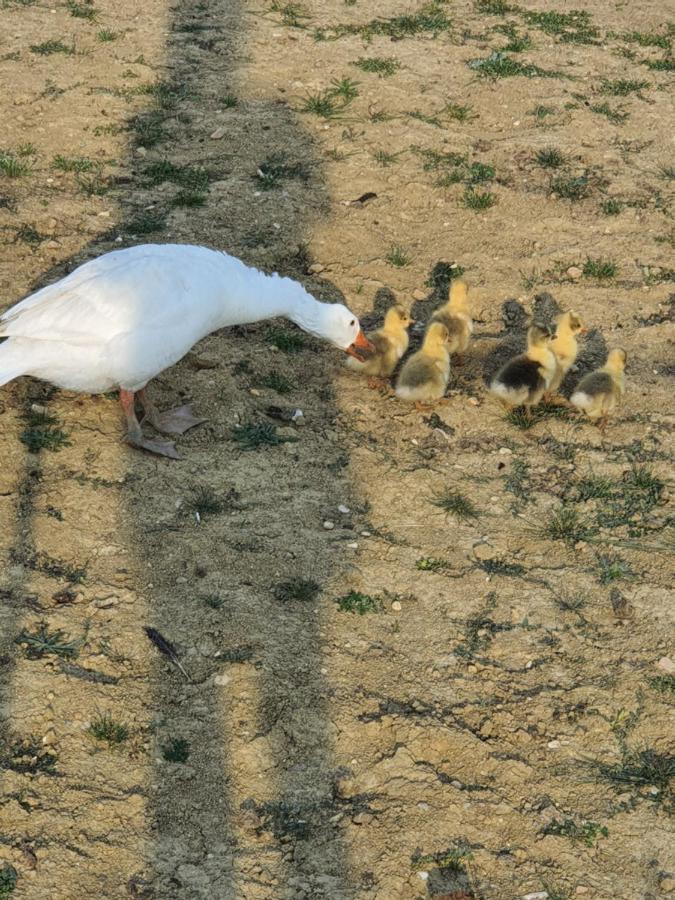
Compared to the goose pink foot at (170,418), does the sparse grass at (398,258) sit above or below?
above

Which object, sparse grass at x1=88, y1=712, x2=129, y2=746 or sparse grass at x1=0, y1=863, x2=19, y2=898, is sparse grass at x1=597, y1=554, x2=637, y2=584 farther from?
sparse grass at x1=0, y1=863, x2=19, y2=898

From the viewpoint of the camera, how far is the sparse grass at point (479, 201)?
9.31 metres

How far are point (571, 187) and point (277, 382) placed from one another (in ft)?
12.7

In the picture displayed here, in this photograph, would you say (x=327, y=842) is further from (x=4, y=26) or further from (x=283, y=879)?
(x=4, y=26)

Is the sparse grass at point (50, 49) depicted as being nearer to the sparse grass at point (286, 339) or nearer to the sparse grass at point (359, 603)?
the sparse grass at point (286, 339)

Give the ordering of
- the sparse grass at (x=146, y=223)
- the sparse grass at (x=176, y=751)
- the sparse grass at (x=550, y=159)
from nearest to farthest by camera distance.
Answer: the sparse grass at (x=176, y=751) → the sparse grass at (x=146, y=223) → the sparse grass at (x=550, y=159)

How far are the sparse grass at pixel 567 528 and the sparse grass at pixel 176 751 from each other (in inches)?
97.4

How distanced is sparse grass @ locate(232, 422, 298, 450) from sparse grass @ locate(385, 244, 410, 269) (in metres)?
2.39

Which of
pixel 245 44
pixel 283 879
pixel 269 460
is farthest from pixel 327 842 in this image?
pixel 245 44

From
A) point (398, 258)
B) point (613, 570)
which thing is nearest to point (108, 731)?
point (613, 570)

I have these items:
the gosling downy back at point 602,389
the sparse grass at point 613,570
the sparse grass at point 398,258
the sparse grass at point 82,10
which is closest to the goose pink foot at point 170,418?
the gosling downy back at point 602,389

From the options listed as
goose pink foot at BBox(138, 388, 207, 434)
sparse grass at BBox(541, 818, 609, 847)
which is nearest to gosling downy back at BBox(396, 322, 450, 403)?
goose pink foot at BBox(138, 388, 207, 434)

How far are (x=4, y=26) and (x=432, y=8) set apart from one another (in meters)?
5.01

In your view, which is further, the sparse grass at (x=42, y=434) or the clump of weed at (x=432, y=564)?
the sparse grass at (x=42, y=434)
